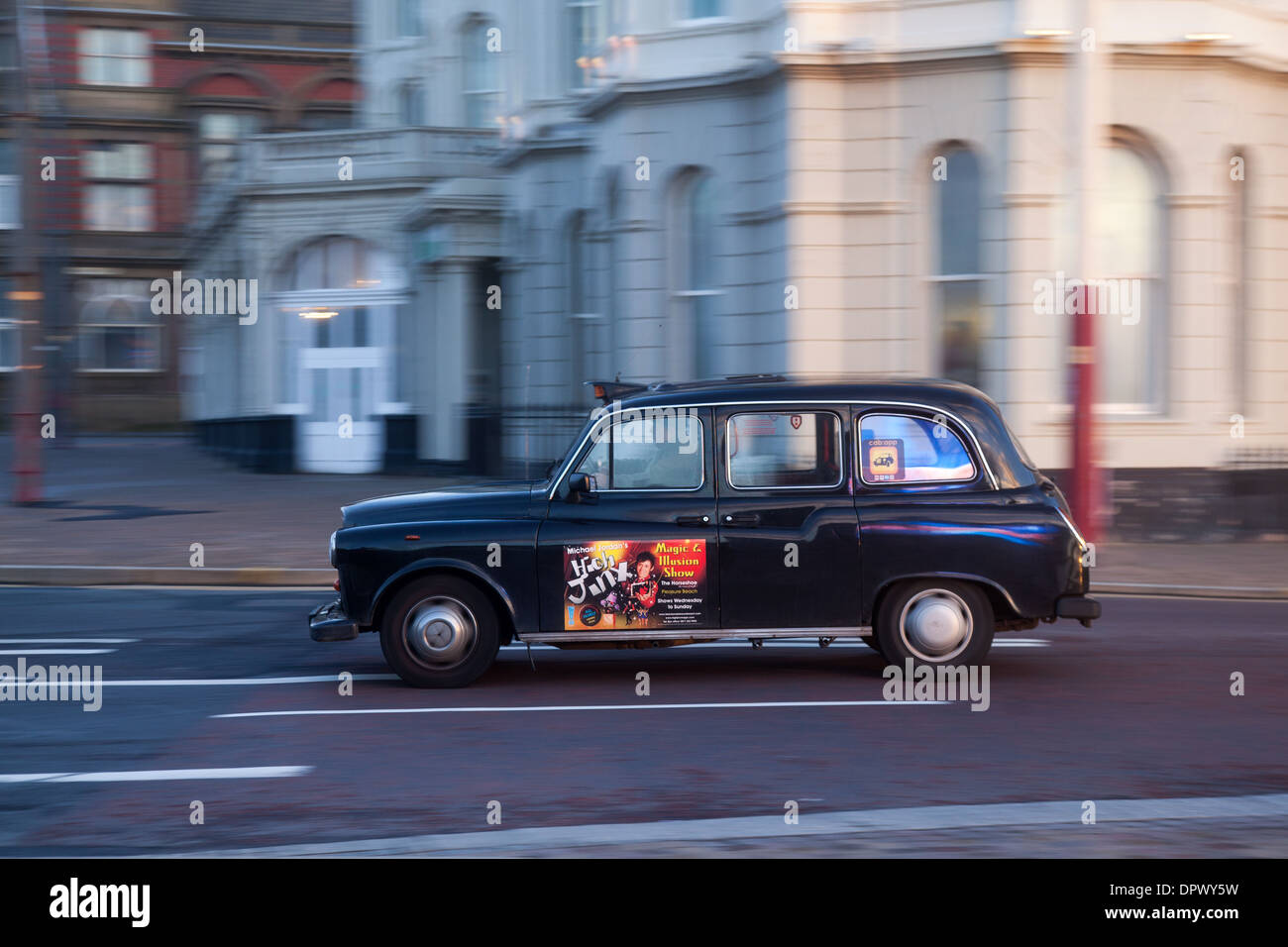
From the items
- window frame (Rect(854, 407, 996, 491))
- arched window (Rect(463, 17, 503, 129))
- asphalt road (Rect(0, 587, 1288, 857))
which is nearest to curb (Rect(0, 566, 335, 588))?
asphalt road (Rect(0, 587, 1288, 857))

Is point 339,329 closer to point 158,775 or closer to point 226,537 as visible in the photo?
point 226,537

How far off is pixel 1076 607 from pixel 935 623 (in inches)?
29.5

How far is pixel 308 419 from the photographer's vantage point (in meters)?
29.5

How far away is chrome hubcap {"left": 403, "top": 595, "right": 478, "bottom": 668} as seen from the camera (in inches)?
339

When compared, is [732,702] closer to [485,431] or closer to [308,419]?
[485,431]

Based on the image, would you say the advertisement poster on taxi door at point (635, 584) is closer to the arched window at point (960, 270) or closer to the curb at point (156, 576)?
the curb at point (156, 576)

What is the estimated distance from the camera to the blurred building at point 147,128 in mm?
50969

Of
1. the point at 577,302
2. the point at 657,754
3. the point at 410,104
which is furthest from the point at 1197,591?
the point at 410,104

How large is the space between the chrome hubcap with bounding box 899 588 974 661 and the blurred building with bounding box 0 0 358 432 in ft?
149

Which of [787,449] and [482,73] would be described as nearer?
[787,449]

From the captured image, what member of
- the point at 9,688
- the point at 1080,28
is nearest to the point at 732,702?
the point at 9,688

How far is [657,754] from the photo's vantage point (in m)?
7.02

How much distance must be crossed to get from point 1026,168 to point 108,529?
1110 centimetres

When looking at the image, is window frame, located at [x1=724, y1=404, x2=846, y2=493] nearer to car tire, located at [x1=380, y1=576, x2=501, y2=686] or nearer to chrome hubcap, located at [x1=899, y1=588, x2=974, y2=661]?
chrome hubcap, located at [x1=899, y1=588, x2=974, y2=661]
